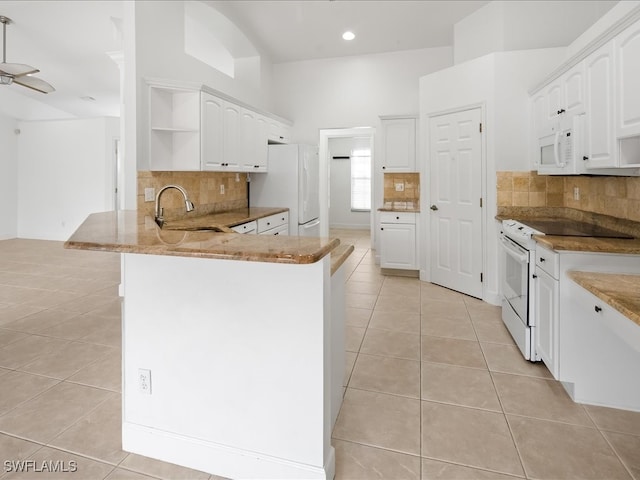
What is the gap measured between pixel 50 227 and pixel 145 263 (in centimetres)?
787

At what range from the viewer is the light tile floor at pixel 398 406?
67.0 inches

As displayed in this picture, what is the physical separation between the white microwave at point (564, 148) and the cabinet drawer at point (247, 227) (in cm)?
289

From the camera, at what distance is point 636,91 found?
6.59ft

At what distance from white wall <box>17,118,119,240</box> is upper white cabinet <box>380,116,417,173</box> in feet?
17.9

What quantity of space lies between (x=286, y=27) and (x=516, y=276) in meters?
4.52

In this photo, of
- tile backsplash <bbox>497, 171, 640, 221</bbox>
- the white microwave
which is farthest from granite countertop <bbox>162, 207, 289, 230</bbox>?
the white microwave

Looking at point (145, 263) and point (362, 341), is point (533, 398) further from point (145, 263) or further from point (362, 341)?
point (145, 263)

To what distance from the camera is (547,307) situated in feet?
7.69

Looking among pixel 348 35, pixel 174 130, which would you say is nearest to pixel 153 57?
pixel 174 130

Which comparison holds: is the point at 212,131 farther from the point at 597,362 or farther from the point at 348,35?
the point at 597,362

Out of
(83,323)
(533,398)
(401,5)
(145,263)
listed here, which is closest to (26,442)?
(145,263)

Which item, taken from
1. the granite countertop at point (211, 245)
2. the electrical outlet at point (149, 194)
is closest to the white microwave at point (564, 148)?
the granite countertop at point (211, 245)

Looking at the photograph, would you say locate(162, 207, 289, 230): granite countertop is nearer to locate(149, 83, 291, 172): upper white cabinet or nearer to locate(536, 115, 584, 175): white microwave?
locate(149, 83, 291, 172): upper white cabinet

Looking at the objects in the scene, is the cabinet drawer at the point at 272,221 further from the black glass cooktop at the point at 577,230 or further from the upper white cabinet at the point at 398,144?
the black glass cooktop at the point at 577,230
